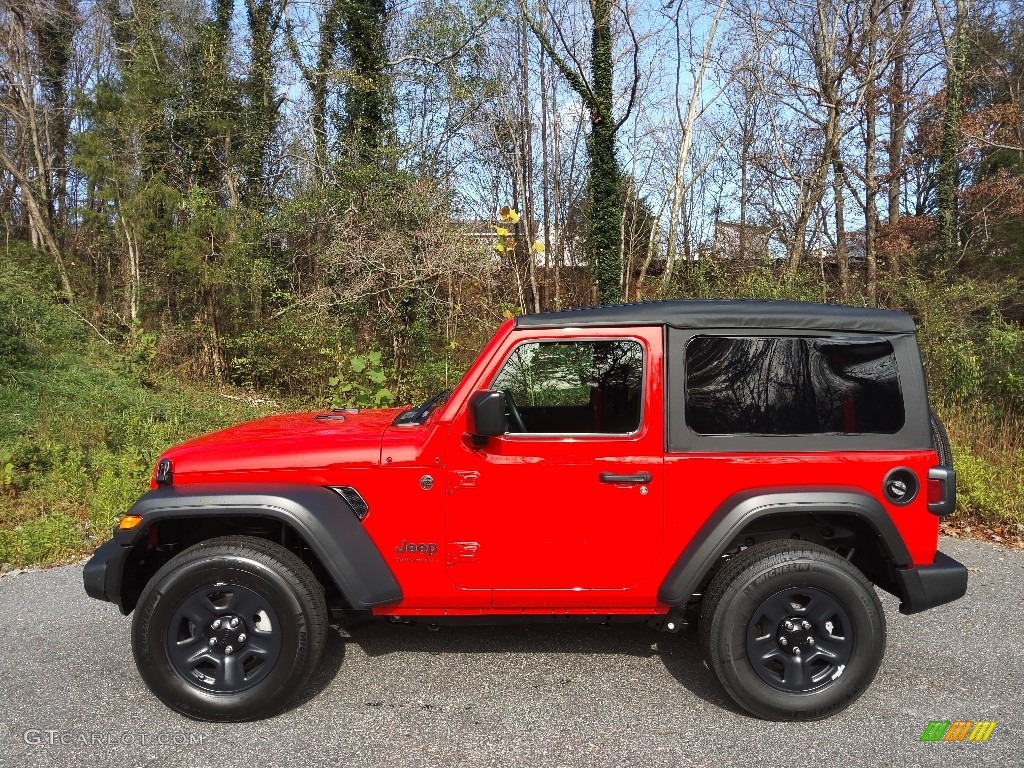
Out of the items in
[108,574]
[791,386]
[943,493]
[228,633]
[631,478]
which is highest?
[791,386]

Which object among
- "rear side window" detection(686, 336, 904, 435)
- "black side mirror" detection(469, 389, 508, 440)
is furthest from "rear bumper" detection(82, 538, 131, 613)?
"rear side window" detection(686, 336, 904, 435)

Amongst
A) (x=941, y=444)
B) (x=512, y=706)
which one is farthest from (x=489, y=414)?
(x=941, y=444)

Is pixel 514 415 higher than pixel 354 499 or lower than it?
higher

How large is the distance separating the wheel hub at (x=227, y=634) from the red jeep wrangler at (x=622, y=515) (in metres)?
0.01

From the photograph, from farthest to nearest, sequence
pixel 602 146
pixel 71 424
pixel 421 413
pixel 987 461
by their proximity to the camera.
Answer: pixel 602 146 → pixel 71 424 → pixel 987 461 → pixel 421 413

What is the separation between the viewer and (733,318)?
326 cm

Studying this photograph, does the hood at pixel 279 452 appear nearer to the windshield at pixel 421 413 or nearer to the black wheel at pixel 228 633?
the windshield at pixel 421 413

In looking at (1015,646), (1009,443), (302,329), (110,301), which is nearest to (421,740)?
(1015,646)

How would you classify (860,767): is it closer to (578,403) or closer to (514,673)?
(514,673)

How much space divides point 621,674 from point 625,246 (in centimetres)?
Answer: 1629

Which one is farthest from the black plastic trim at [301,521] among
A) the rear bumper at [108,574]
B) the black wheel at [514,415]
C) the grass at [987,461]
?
the grass at [987,461]

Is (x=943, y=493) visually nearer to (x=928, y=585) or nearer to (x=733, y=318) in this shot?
(x=928, y=585)

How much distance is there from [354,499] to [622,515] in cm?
122

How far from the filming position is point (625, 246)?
18.8 metres
